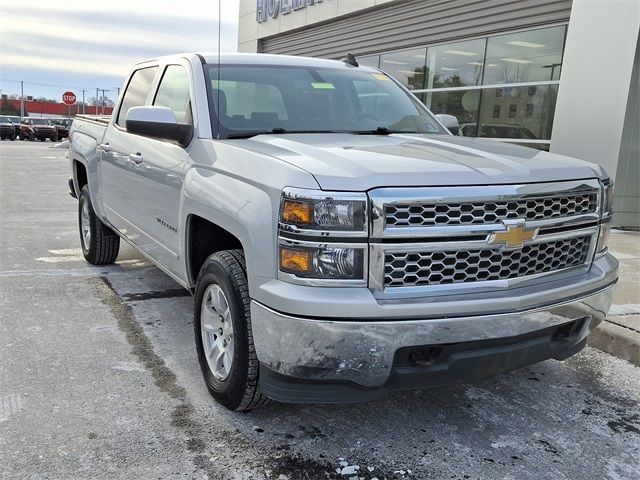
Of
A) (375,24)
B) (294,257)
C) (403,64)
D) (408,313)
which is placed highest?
(375,24)

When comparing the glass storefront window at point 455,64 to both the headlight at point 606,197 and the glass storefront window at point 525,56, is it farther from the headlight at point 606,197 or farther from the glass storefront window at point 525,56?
the headlight at point 606,197

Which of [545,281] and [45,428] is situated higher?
[545,281]

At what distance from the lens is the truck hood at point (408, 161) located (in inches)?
98.9

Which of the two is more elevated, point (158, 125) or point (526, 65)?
point (526, 65)

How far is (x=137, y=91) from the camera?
5129 mm

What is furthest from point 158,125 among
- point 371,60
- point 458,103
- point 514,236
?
point 371,60

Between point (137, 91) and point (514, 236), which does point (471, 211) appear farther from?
point (137, 91)

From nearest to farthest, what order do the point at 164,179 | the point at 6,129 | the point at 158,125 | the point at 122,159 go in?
the point at 158,125, the point at 164,179, the point at 122,159, the point at 6,129

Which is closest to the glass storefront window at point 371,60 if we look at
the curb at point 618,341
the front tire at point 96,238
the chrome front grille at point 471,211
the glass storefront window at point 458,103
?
the glass storefront window at point 458,103

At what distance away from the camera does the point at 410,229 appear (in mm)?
2467

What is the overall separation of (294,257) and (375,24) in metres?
12.3

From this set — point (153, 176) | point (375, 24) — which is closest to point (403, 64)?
point (375, 24)

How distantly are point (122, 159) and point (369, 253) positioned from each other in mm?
2989

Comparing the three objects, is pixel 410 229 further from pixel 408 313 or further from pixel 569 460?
pixel 569 460
